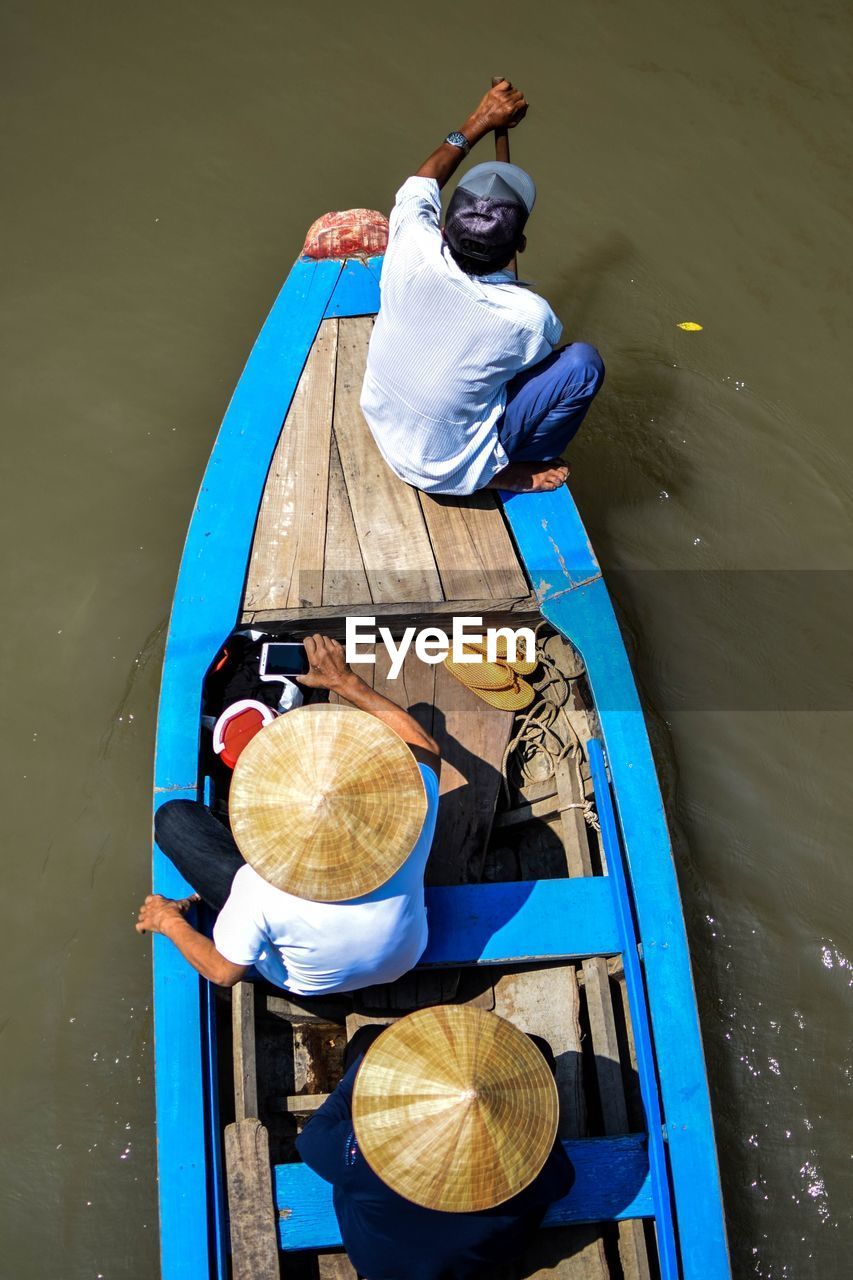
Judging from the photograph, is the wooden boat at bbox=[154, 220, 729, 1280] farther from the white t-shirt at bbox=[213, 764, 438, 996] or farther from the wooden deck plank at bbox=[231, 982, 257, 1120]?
the white t-shirt at bbox=[213, 764, 438, 996]

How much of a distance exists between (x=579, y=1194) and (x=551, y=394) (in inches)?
92.5

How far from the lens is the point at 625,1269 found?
9.16 feet

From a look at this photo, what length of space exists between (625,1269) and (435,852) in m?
1.26

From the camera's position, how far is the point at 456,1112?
211cm

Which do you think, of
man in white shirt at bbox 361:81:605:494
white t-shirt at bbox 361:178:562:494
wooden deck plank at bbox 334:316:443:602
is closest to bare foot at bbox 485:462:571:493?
man in white shirt at bbox 361:81:605:494

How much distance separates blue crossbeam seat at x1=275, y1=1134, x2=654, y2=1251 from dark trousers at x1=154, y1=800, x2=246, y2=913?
761mm

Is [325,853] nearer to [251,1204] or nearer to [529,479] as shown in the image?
[251,1204]

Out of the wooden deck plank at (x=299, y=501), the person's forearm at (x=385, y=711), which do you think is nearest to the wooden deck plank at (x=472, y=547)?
the wooden deck plank at (x=299, y=501)

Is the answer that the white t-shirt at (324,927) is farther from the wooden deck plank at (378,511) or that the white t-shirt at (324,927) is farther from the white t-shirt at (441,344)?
the white t-shirt at (441,344)

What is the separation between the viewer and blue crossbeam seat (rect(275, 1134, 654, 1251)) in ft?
8.74

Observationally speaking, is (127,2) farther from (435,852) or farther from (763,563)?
(435,852)

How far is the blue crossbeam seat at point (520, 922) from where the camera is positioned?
3.00 metres

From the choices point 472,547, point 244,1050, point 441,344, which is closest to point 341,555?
point 472,547

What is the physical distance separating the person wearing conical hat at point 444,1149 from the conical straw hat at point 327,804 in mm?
369
